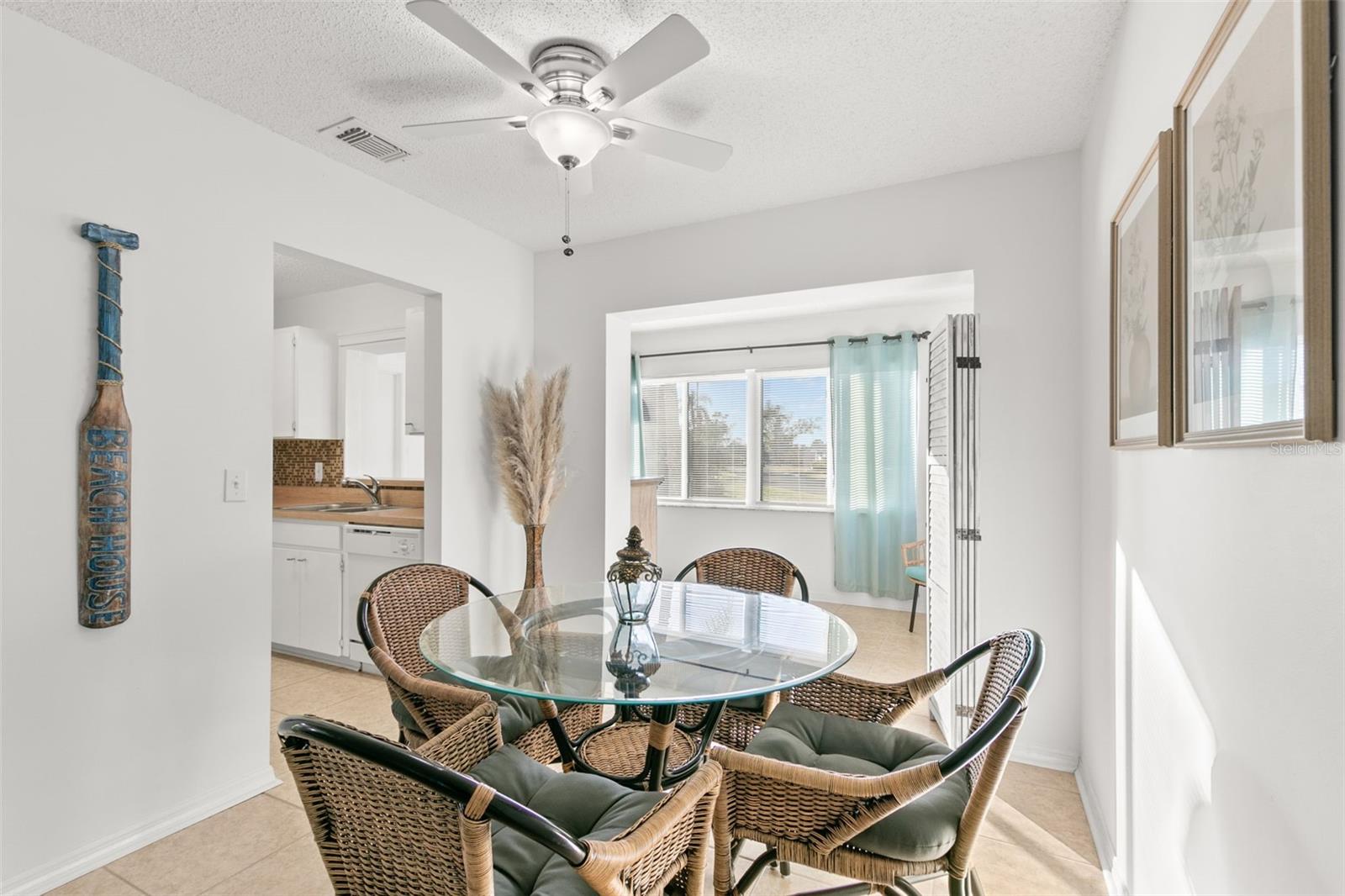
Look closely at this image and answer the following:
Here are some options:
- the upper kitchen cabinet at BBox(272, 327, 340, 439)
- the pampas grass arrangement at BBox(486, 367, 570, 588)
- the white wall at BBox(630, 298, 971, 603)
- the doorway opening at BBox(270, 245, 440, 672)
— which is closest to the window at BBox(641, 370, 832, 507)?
the white wall at BBox(630, 298, 971, 603)

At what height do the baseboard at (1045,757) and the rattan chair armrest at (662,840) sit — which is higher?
the rattan chair armrest at (662,840)

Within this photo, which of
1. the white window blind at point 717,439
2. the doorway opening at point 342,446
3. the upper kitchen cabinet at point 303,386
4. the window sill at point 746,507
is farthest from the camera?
the white window blind at point 717,439

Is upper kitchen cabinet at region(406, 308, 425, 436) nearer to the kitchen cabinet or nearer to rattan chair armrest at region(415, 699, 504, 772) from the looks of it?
the kitchen cabinet

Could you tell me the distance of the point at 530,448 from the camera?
3.46 meters

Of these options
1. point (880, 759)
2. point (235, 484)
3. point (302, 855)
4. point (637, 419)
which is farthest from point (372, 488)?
point (880, 759)

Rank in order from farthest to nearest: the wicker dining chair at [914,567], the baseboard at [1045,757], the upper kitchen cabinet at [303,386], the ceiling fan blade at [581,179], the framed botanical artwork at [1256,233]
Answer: the upper kitchen cabinet at [303,386] < the wicker dining chair at [914,567] < the baseboard at [1045,757] < the ceiling fan blade at [581,179] < the framed botanical artwork at [1256,233]

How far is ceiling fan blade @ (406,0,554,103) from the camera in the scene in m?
1.48

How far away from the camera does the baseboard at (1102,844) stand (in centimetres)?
183

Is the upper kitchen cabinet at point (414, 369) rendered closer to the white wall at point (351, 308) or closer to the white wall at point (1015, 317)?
the white wall at point (351, 308)

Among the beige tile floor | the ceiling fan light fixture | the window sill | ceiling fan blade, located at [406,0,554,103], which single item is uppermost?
ceiling fan blade, located at [406,0,554,103]

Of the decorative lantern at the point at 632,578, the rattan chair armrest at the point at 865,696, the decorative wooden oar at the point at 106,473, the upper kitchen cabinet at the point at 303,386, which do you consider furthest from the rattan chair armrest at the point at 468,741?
the upper kitchen cabinet at the point at 303,386

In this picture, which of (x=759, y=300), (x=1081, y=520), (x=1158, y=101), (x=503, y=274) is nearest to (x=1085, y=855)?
(x=1081, y=520)

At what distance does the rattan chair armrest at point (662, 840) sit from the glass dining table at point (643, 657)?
0.20 m

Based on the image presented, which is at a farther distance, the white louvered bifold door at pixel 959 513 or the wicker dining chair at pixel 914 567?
the wicker dining chair at pixel 914 567
